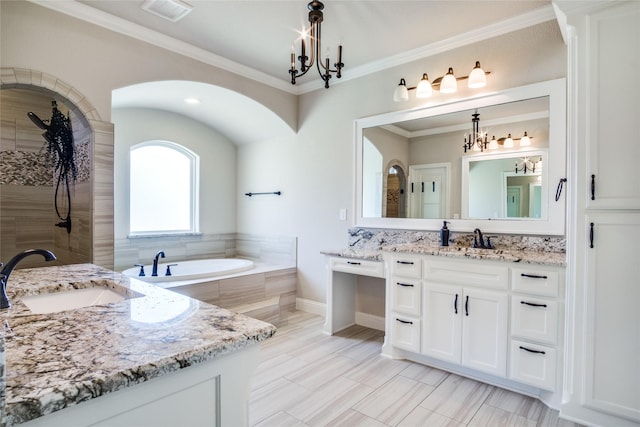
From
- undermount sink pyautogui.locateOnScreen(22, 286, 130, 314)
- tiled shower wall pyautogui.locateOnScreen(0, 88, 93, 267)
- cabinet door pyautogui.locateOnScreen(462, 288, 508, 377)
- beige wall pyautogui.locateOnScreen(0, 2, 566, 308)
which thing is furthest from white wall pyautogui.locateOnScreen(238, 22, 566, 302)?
undermount sink pyautogui.locateOnScreen(22, 286, 130, 314)

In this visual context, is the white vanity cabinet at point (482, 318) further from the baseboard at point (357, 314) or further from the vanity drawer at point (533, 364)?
the baseboard at point (357, 314)

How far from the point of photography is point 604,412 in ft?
6.16

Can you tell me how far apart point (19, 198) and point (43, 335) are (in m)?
3.25

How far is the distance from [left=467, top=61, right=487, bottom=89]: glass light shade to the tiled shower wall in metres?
3.30

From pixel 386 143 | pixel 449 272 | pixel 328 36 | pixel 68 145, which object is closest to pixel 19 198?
pixel 68 145

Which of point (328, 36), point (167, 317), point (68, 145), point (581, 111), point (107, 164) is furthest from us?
point (68, 145)

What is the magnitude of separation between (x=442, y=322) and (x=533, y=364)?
584mm

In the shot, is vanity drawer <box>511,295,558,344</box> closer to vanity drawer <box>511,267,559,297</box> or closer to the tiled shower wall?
vanity drawer <box>511,267,559,297</box>

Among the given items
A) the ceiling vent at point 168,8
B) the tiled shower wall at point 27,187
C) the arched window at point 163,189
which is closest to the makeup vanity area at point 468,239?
the ceiling vent at point 168,8

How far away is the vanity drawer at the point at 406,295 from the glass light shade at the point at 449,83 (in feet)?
5.17

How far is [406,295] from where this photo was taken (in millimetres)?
2695

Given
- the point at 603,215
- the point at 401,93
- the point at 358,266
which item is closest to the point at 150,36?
the point at 401,93

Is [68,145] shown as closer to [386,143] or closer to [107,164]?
[107,164]

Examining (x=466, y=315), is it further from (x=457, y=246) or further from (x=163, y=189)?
(x=163, y=189)
